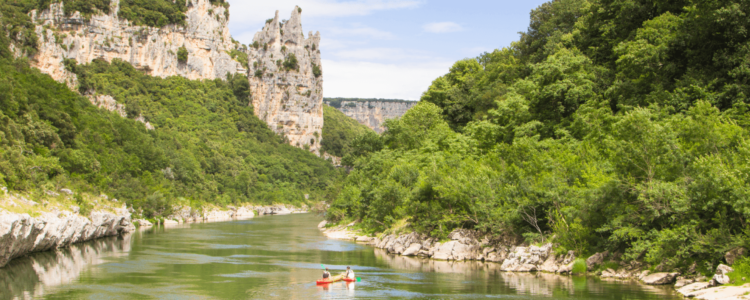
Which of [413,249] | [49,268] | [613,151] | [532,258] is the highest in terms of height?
[613,151]

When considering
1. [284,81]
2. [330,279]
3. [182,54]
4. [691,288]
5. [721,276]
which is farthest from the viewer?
[284,81]

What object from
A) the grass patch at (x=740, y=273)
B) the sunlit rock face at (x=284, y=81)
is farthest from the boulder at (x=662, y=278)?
the sunlit rock face at (x=284, y=81)

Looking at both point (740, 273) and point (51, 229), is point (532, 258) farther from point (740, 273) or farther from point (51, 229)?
point (51, 229)

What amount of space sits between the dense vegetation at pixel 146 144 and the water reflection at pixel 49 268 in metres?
5.65

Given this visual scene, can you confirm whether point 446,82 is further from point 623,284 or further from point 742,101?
point 623,284

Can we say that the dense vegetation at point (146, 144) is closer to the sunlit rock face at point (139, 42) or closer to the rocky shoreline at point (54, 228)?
the rocky shoreline at point (54, 228)

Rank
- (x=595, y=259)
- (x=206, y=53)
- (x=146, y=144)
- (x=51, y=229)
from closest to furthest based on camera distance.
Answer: (x=595, y=259), (x=51, y=229), (x=146, y=144), (x=206, y=53)

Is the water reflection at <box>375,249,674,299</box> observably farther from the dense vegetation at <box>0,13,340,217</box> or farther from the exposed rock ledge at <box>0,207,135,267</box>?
the dense vegetation at <box>0,13,340,217</box>

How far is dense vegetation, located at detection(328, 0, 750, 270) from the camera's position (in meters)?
26.9

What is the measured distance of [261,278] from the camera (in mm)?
32969

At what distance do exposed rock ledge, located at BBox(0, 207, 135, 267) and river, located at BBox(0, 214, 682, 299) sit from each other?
0.96 m

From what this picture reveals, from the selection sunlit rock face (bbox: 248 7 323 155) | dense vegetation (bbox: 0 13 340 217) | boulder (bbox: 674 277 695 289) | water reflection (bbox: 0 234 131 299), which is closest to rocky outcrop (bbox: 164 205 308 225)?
dense vegetation (bbox: 0 13 340 217)

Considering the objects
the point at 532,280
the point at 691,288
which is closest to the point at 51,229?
the point at 532,280

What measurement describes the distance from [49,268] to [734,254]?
3731 centimetres
